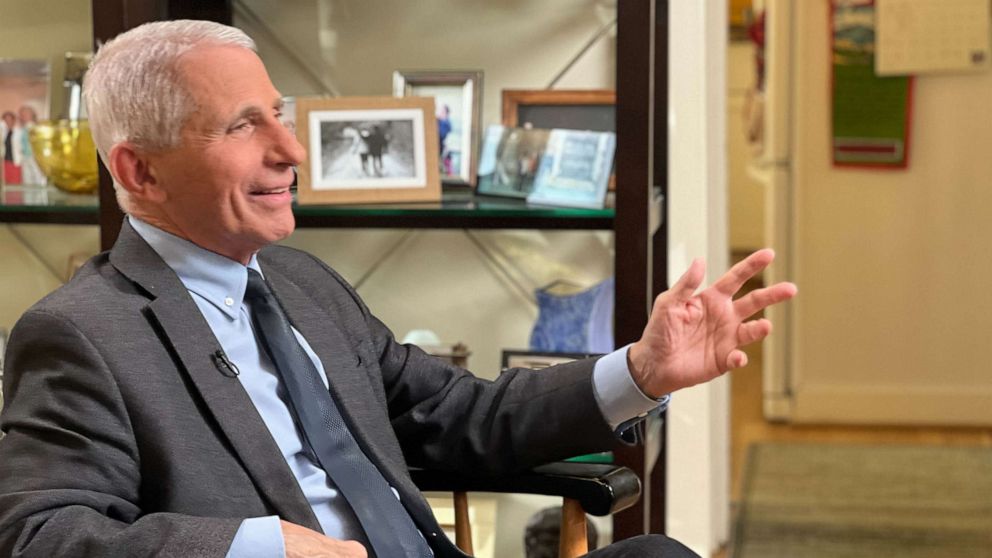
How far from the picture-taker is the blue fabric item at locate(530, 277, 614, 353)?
8.45 feet

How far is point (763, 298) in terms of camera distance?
1.73 meters

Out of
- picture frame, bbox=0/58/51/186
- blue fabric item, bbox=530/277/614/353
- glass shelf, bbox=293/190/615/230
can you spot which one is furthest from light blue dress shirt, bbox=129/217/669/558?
picture frame, bbox=0/58/51/186

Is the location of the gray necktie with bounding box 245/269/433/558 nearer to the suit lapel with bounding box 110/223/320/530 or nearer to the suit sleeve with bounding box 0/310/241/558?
the suit lapel with bounding box 110/223/320/530

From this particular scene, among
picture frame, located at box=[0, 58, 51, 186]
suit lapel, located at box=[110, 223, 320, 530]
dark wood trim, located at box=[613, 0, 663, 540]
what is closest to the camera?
suit lapel, located at box=[110, 223, 320, 530]

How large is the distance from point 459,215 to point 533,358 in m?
0.34

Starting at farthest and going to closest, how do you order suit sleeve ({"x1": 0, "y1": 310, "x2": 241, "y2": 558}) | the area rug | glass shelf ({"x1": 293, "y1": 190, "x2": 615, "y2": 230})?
the area rug → glass shelf ({"x1": 293, "y1": 190, "x2": 615, "y2": 230}) → suit sleeve ({"x1": 0, "y1": 310, "x2": 241, "y2": 558})

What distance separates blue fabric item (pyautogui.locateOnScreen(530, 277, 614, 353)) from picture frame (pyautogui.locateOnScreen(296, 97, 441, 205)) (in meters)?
0.32

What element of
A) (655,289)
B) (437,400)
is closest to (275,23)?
(655,289)

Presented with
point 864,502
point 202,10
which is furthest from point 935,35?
point 202,10

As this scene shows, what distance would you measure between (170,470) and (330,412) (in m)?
0.28

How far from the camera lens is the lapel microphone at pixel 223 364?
1619 millimetres

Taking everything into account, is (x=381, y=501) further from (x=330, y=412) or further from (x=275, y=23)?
(x=275, y=23)

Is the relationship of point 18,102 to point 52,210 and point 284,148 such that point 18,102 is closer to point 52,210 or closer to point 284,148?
point 52,210

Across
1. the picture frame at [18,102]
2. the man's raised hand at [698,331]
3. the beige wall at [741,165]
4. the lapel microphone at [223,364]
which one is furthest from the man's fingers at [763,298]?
the beige wall at [741,165]
